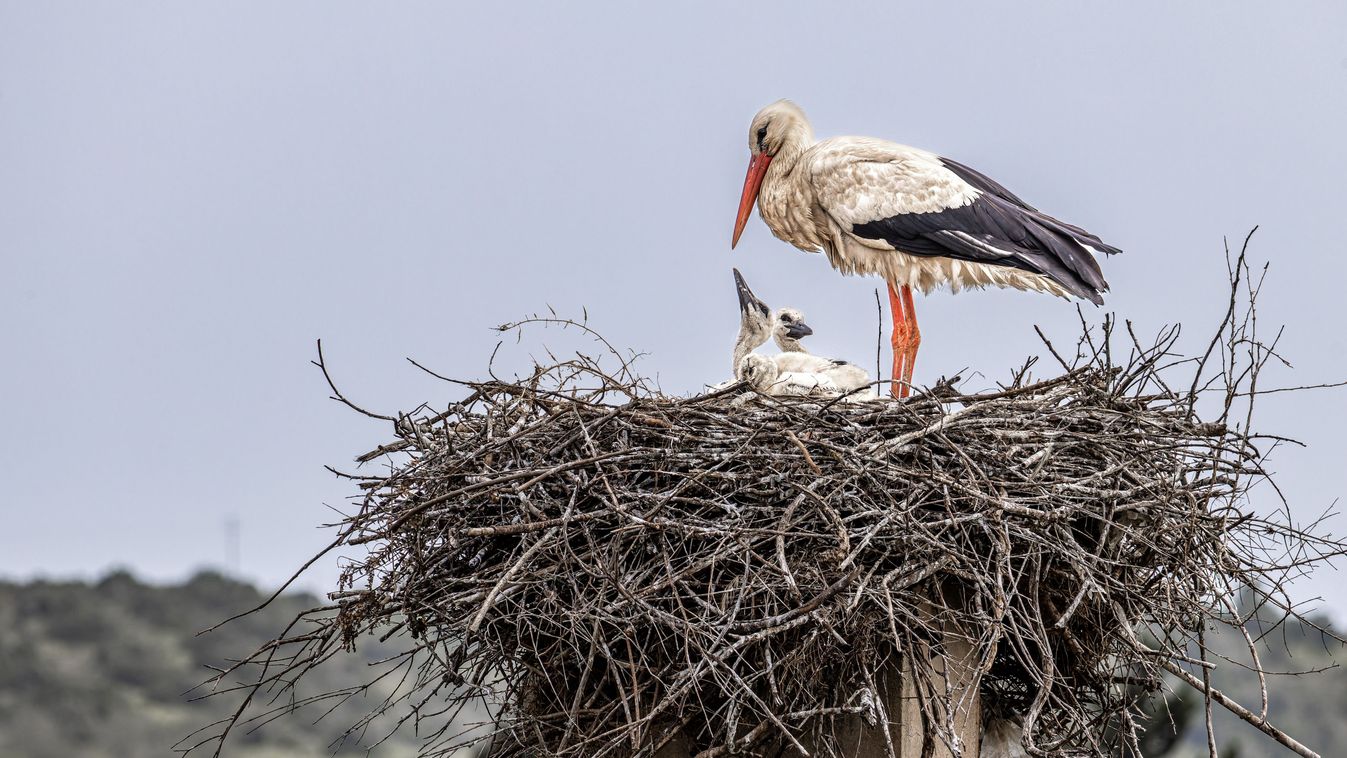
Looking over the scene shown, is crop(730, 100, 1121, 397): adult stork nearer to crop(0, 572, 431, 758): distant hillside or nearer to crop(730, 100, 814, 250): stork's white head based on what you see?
crop(730, 100, 814, 250): stork's white head

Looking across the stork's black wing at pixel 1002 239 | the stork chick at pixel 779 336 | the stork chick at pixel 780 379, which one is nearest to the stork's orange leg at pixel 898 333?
the stork's black wing at pixel 1002 239

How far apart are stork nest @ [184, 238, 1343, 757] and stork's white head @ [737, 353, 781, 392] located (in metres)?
0.31

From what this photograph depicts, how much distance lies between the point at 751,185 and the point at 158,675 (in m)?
24.8

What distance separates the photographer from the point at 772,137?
6785 millimetres

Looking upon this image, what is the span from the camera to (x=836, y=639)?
4.25 m

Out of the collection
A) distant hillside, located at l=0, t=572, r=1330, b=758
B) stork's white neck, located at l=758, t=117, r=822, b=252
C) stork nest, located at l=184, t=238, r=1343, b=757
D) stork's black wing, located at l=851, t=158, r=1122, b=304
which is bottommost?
stork nest, located at l=184, t=238, r=1343, b=757

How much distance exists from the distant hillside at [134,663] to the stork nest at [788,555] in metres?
18.5

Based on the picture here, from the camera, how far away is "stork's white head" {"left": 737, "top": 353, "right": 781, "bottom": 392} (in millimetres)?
5437

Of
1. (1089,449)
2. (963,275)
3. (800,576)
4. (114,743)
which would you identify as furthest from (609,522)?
(114,743)

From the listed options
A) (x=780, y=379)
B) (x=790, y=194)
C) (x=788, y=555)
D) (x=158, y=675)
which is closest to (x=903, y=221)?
(x=790, y=194)

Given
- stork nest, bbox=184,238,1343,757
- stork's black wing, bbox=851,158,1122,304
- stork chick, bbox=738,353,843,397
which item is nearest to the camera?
stork nest, bbox=184,238,1343,757

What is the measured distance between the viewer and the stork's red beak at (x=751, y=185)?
6.87 meters

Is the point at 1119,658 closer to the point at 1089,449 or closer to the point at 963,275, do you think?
the point at 1089,449

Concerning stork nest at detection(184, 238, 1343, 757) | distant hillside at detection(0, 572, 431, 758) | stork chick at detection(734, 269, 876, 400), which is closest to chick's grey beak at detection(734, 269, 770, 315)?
stork chick at detection(734, 269, 876, 400)
